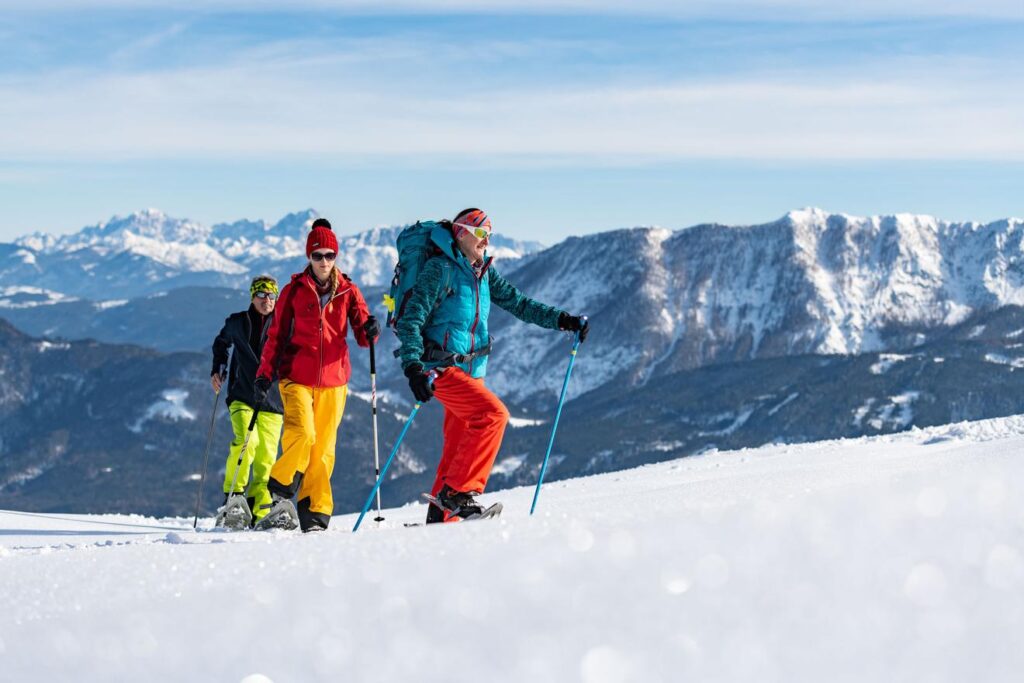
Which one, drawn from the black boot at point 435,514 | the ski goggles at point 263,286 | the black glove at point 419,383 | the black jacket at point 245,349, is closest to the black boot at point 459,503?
the black boot at point 435,514

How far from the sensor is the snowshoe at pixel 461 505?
7883 mm

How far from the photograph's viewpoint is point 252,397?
12.1 metres

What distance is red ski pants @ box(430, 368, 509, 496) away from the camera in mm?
7699

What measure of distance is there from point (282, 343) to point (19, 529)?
17.1ft

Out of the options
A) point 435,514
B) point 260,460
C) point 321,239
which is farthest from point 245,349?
point 435,514

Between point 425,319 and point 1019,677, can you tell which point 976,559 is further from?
point 425,319

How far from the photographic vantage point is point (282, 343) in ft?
30.5

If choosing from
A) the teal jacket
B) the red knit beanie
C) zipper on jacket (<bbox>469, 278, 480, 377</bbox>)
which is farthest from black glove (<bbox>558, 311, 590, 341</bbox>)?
the red knit beanie

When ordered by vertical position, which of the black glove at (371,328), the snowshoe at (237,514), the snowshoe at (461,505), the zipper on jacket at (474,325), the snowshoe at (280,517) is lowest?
the snowshoe at (237,514)

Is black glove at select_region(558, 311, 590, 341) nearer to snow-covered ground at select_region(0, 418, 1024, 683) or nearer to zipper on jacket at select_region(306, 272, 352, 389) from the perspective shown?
zipper on jacket at select_region(306, 272, 352, 389)

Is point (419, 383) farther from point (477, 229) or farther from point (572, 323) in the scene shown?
point (572, 323)

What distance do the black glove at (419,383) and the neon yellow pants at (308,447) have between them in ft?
6.60

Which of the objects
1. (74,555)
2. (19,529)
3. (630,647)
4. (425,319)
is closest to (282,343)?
(425,319)

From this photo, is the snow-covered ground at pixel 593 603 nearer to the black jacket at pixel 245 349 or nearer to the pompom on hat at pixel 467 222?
the pompom on hat at pixel 467 222
